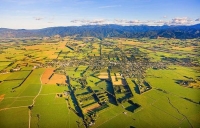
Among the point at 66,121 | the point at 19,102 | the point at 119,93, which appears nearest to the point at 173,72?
the point at 119,93

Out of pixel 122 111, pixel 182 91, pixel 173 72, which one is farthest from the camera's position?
pixel 173 72

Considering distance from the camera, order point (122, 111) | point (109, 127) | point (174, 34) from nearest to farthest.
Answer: point (109, 127)
point (122, 111)
point (174, 34)

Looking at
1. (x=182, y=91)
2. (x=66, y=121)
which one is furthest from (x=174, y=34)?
(x=66, y=121)

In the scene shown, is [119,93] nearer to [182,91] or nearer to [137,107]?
[137,107]

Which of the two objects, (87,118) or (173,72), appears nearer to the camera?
(87,118)

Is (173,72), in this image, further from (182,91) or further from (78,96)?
(78,96)

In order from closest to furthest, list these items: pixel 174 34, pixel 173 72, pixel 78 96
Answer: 1. pixel 78 96
2. pixel 173 72
3. pixel 174 34

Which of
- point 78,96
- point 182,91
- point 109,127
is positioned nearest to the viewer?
point 109,127

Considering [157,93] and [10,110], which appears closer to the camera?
[10,110]
